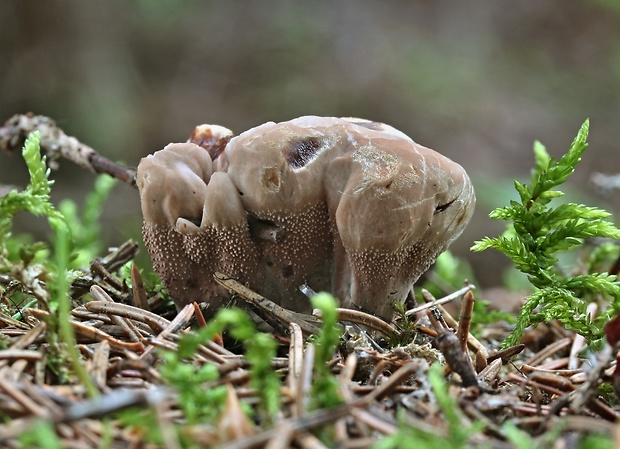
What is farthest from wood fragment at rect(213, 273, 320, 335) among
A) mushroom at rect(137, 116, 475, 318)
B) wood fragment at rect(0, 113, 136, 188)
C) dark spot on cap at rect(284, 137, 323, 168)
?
wood fragment at rect(0, 113, 136, 188)

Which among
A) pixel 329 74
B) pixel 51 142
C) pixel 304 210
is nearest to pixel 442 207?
pixel 304 210

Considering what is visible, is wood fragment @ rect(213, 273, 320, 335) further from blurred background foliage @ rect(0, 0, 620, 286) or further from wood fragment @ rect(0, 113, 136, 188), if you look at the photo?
blurred background foliage @ rect(0, 0, 620, 286)

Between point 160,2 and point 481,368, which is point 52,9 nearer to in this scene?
point 160,2

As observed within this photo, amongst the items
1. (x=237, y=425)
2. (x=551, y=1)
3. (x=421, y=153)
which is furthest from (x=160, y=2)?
(x=237, y=425)

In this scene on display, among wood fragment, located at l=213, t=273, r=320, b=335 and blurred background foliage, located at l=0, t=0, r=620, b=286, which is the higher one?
blurred background foliage, located at l=0, t=0, r=620, b=286

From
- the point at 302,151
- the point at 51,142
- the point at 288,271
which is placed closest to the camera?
the point at 302,151

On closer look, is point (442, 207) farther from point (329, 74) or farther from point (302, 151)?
point (329, 74)

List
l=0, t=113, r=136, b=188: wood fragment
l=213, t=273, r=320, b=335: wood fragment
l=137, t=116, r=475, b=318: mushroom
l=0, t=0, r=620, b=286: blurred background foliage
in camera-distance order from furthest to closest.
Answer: l=0, t=0, r=620, b=286: blurred background foliage
l=0, t=113, r=136, b=188: wood fragment
l=213, t=273, r=320, b=335: wood fragment
l=137, t=116, r=475, b=318: mushroom
